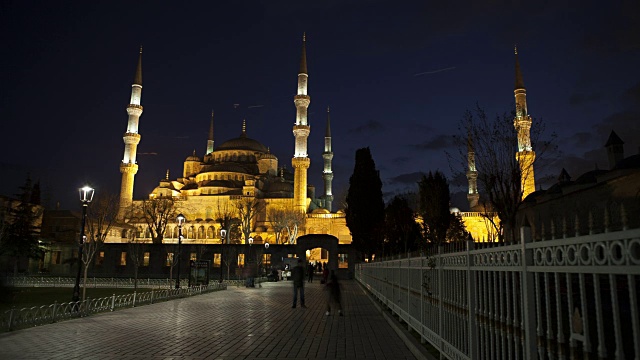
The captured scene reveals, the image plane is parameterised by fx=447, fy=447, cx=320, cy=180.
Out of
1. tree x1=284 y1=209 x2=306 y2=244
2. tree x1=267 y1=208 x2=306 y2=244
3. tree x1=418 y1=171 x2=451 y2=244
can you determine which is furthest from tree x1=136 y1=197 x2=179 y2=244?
tree x1=418 y1=171 x2=451 y2=244

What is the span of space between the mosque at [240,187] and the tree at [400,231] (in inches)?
968

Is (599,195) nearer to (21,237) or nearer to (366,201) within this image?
(366,201)

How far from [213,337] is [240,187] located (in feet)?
201

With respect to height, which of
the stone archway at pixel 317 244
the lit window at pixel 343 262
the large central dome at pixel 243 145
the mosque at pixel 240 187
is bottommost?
the lit window at pixel 343 262

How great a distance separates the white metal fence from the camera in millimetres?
2021

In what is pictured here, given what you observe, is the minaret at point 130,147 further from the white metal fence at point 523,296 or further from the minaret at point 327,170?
the white metal fence at point 523,296

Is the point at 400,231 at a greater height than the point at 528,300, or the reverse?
the point at 400,231

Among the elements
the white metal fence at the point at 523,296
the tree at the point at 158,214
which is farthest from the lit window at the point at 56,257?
the white metal fence at the point at 523,296

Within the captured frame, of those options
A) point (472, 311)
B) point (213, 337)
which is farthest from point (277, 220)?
point (472, 311)

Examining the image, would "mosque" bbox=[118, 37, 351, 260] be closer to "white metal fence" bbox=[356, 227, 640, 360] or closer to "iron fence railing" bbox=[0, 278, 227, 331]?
"iron fence railing" bbox=[0, 278, 227, 331]

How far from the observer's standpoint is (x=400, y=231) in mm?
29375

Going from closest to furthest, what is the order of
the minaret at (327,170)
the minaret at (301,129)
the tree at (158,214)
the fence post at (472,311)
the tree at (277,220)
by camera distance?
the fence post at (472,311)
the tree at (158,214)
the tree at (277,220)
the minaret at (301,129)
the minaret at (327,170)

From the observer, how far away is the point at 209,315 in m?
10.8

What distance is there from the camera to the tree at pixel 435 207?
27.1 meters
